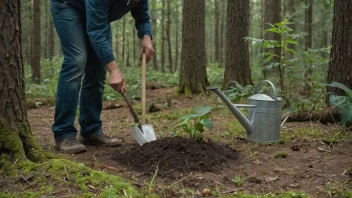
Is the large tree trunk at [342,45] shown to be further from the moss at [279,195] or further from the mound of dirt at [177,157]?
the moss at [279,195]

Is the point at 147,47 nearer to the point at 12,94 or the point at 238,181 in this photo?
the point at 12,94

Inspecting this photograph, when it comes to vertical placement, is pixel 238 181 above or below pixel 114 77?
below

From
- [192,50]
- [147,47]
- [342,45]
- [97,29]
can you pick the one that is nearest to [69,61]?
[97,29]

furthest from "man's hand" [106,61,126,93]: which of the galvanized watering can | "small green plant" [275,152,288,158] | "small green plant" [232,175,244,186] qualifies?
"small green plant" [275,152,288,158]

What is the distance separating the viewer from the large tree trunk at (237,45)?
7023mm

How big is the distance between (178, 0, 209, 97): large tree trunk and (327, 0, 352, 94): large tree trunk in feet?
11.7

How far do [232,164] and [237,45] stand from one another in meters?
4.76

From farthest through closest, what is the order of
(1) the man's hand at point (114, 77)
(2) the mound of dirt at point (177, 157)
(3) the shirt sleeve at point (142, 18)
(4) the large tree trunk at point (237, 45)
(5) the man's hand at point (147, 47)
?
1. (4) the large tree trunk at point (237, 45)
2. (3) the shirt sleeve at point (142, 18)
3. (5) the man's hand at point (147, 47)
4. (1) the man's hand at point (114, 77)
5. (2) the mound of dirt at point (177, 157)

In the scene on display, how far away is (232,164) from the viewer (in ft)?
8.94

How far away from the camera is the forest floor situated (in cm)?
218

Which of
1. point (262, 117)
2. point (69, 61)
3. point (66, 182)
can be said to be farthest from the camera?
point (262, 117)

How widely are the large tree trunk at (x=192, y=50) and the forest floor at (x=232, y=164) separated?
3389mm

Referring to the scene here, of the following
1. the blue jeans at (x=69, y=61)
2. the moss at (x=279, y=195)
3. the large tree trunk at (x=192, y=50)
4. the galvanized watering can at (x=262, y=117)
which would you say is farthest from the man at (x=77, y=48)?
the large tree trunk at (x=192, y=50)

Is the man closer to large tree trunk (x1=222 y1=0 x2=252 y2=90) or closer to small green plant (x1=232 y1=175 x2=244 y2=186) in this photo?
small green plant (x1=232 y1=175 x2=244 y2=186)
